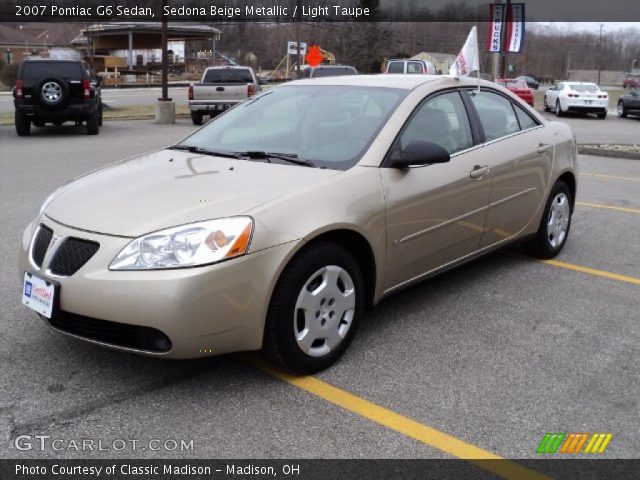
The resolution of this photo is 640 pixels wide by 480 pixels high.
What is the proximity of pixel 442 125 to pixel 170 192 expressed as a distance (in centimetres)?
194

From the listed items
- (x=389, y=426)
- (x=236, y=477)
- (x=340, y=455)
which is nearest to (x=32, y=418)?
(x=236, y=477)

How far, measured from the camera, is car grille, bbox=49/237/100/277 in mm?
3152

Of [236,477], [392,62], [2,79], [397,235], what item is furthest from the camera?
[2,79]

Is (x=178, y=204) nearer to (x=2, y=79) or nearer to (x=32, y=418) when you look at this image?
(x=32, y=418)

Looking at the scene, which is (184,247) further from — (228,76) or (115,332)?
(228,76)

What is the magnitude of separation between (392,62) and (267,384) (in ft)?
84.2

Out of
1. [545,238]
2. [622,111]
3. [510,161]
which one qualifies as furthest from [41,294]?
[622,111]

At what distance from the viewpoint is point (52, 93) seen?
1494 cm

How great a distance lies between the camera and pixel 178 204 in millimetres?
3305

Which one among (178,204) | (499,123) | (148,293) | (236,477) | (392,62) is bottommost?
(236,477)

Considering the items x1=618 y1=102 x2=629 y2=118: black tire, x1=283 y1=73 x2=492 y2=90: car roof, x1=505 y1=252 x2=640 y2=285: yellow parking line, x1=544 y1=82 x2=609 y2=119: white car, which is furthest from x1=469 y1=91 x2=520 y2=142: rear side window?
x1=618 y1=102 x2=629 y2=118: black tire

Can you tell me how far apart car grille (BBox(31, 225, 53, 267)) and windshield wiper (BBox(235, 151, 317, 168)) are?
1.25 metres

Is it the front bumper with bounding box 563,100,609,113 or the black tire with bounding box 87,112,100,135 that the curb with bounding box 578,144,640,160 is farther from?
the front bumper with bounding box 563,100,609,113

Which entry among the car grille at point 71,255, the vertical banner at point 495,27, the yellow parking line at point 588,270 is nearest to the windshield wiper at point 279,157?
the car grille at point 71,255
